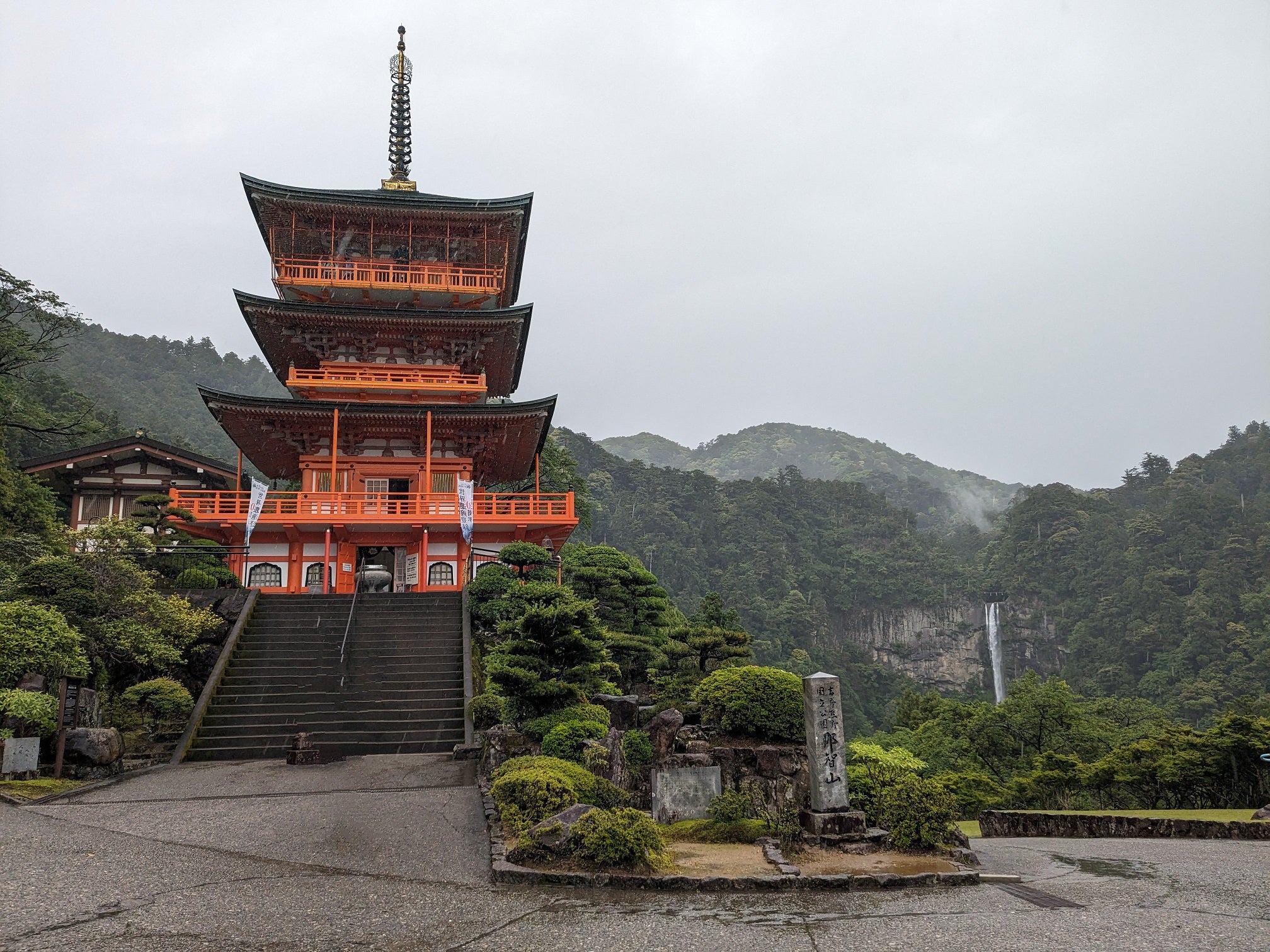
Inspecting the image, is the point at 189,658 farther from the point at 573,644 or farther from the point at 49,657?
the point at 573,644

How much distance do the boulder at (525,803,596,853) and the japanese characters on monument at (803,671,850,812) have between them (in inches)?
107

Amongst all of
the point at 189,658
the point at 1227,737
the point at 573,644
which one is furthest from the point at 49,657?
the point at 1227,737

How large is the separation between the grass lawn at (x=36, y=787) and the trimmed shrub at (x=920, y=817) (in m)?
10.4

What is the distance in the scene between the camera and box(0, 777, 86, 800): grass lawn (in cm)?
966

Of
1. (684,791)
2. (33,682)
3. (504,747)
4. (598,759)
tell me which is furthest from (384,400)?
(684,791)

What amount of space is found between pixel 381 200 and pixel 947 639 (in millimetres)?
77062

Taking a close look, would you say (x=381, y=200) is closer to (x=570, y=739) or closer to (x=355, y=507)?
(x=355, y=507)

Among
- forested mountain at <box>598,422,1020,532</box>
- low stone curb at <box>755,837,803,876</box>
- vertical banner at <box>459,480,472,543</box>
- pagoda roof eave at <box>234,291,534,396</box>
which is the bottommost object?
low stone curb at <box>755,837,803,876</box>

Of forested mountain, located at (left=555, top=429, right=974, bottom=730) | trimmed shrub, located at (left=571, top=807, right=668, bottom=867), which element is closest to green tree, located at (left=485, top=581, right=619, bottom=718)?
trimmed shrub, located at (left=571, top=807, right=668, bottom=867)

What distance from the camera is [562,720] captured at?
439 inches

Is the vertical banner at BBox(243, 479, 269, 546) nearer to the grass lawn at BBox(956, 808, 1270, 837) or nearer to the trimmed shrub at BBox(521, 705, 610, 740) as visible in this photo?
the trimmed shrub at BBox(521, 705, 610, 740)

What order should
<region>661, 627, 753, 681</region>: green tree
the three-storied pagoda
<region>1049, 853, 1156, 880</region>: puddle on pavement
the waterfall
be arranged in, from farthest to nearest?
the waterfall < the three-storied pagoda < <region>661, 627, 753, 681</region>: green tree < <region>1049, 853, 1156, 880</region>: puddle on pavement

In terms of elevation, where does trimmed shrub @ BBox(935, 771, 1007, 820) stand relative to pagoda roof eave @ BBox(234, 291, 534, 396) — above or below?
below

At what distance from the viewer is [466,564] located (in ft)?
76.7
